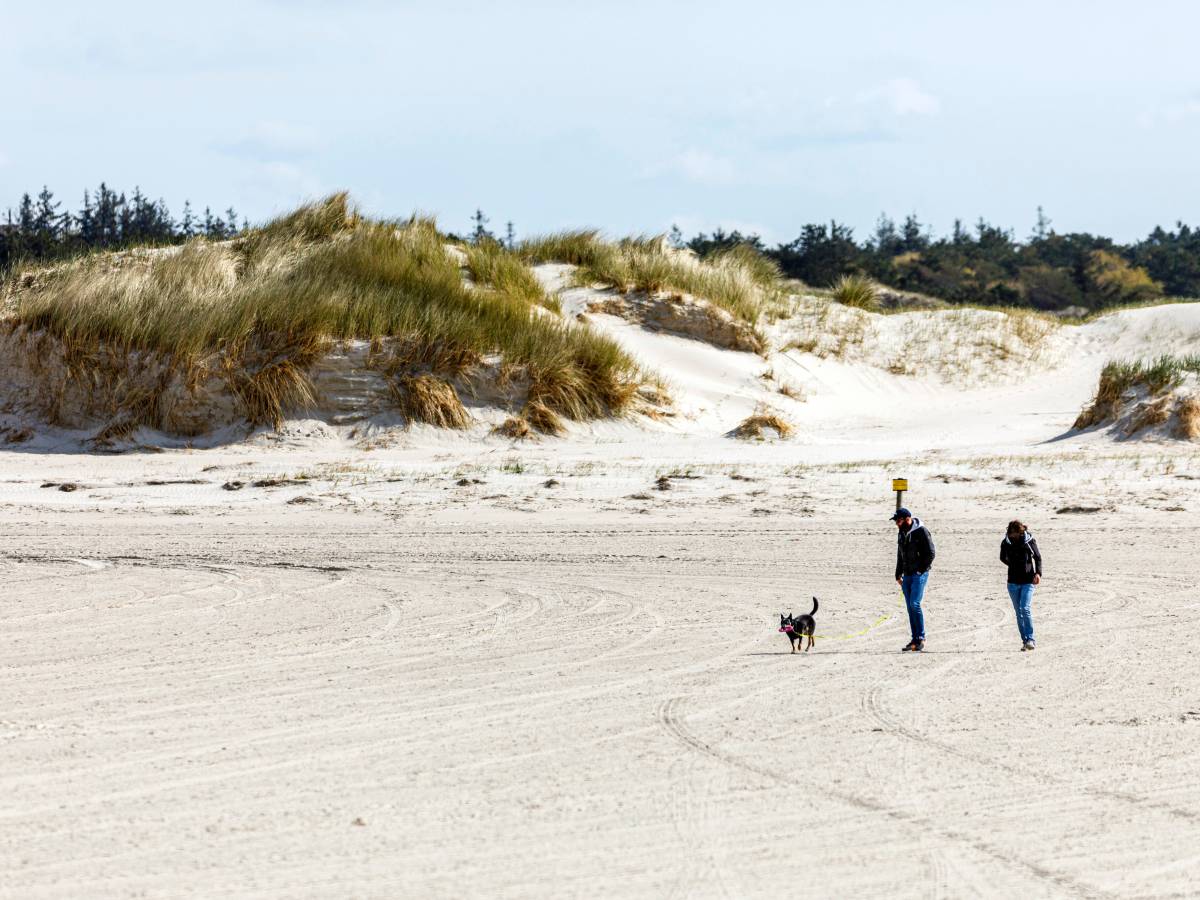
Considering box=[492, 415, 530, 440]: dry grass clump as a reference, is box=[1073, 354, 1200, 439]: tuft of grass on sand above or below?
above

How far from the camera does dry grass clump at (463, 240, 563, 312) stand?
24016 mm

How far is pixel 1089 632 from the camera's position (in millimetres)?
9805

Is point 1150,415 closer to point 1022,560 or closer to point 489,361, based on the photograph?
point 489,361

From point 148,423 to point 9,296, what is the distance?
14.7ft

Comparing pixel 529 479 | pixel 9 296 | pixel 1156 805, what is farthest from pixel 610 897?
pixel 9 296

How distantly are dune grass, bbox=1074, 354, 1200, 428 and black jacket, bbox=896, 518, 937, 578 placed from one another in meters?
11.4

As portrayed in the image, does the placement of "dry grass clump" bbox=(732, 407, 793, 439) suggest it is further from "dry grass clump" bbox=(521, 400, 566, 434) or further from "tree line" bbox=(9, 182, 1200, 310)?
"tree line" bbox=(9, 182, 1200, 310)

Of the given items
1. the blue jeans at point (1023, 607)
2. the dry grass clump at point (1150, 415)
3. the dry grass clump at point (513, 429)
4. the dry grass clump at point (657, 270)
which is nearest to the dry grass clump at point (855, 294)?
the dry grass clump at point (657, 270)

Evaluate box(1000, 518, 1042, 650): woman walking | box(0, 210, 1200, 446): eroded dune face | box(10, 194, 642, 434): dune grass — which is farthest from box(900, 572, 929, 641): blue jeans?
box(10, 194, 642, 434): dune grass

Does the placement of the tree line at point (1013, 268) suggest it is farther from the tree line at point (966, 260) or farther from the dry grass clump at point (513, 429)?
the dry grass clump at point (513, 429)

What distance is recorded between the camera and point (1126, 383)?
65.8 feet

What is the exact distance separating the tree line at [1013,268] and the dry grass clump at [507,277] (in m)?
21.9

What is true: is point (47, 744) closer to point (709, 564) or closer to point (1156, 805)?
point (1156, 805)

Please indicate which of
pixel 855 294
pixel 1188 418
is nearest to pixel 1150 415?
pixel 1188 418
